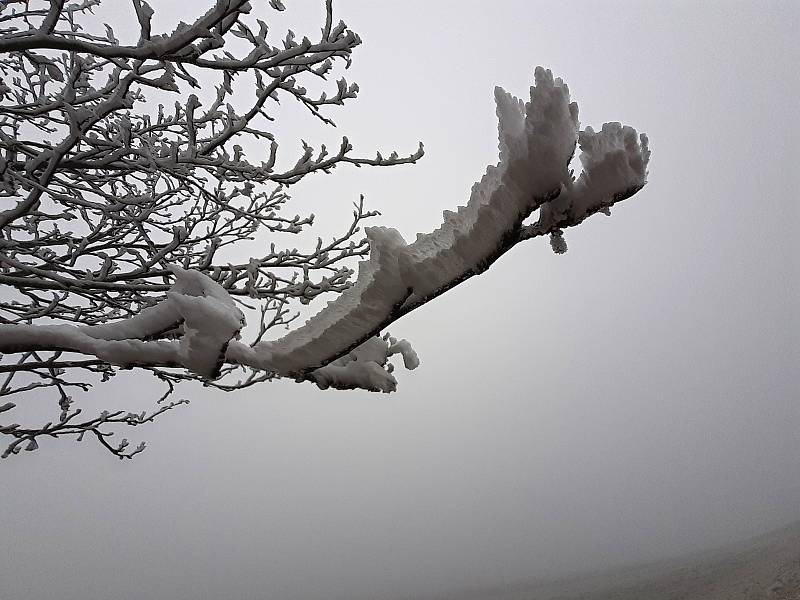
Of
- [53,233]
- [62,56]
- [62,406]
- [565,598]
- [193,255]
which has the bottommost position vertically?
[565,598]

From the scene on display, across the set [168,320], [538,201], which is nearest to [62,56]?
[168,320]

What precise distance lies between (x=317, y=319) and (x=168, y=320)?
0.38 meters

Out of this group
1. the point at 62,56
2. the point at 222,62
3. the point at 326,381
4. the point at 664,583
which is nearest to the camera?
the point at 326,381

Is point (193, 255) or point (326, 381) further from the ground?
point (193, 255)

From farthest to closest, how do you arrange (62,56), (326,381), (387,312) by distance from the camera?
(62,56)
(326,381)
(387,312)

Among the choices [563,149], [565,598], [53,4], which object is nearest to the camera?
[563,149]

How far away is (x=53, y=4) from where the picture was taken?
1772mm

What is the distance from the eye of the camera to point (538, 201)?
85 centimetres

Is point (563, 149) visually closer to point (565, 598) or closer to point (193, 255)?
point (193, 255)

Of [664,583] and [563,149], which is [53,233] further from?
[664,583]

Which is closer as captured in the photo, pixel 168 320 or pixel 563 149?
pixel 563 149

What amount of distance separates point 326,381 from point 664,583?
24653mm

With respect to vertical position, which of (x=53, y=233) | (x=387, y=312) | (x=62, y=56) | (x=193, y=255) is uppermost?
(x=62, y=56)

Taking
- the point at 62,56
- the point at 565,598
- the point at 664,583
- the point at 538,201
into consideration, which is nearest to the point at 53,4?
the point at 538,201
